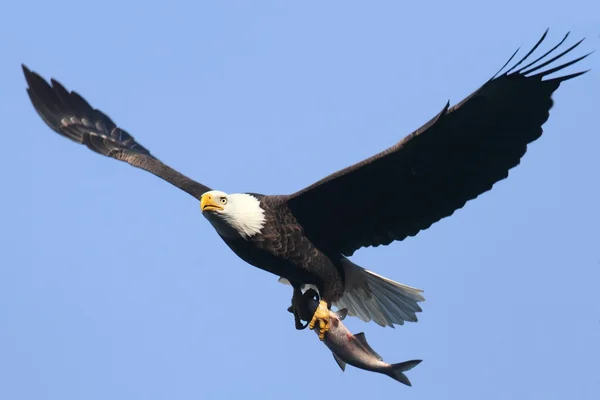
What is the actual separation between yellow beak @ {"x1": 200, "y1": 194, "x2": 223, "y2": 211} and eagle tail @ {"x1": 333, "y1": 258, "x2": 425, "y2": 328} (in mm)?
1119

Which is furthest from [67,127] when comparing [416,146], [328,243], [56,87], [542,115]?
[542,115]

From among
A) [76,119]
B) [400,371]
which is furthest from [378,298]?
[76,119]

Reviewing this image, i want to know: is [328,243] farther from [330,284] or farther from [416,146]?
[416,146]

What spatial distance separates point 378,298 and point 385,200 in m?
0.87

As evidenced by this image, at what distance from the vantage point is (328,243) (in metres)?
7.61

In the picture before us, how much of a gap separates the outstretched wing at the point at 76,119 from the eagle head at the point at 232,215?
234 centimetres

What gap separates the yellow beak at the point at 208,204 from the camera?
7.11 m

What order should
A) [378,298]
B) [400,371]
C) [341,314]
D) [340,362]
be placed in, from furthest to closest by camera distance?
[378,298] < [340,362] < [341,314] < [400,371]

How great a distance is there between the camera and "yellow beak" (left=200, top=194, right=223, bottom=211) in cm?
711

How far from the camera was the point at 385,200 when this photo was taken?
738cm

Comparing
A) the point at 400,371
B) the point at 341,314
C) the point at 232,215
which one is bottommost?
the point at 400,371

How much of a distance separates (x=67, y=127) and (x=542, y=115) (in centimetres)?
451

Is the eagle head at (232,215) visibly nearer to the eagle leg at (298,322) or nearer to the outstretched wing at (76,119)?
the eagle leg at (298,322)

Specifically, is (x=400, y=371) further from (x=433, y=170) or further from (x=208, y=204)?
(x=208, y=204)
